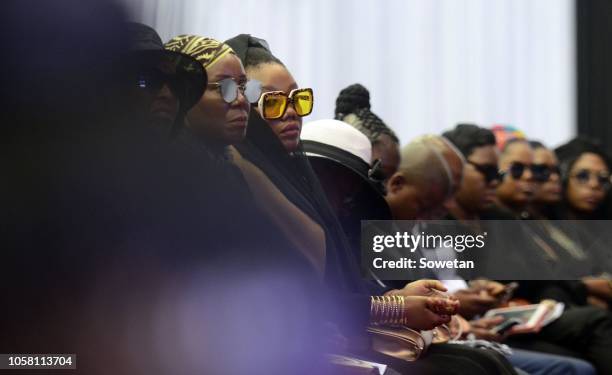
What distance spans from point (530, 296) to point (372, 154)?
1347 mm

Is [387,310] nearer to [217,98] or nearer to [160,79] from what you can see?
[217,98]

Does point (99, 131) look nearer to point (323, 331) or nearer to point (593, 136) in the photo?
point (323, 331)

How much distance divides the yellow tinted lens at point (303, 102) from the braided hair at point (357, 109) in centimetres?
31

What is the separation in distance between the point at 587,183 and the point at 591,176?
3.1 inches

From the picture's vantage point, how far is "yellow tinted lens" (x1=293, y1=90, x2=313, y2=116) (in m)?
2.18

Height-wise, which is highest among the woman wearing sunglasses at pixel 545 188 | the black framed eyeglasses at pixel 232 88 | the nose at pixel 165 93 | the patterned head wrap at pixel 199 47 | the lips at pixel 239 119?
the woman wearing sunglasses at pixel 545 188

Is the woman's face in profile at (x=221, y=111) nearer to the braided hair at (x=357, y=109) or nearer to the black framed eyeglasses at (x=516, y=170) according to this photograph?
the braided hair at (x=357, y=109)

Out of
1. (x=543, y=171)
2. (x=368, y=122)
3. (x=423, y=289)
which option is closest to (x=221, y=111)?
(x=423, y=289)

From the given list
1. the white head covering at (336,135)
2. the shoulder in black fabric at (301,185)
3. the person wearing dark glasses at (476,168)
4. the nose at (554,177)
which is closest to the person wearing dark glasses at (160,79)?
the shoulder in black fabric at (301,185)

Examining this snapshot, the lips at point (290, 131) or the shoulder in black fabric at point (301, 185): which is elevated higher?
the lips at point (290, 131)

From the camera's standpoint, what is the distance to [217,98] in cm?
194

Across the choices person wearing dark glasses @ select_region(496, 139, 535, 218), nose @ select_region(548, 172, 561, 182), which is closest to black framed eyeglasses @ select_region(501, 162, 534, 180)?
person wearing dark glasses @ select_region(496, 139, 535, 218)

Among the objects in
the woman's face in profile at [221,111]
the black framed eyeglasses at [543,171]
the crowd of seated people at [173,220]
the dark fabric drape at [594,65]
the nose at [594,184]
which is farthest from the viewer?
the dark fabric drape at [594,65]

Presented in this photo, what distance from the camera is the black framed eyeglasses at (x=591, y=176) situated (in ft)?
13.9
